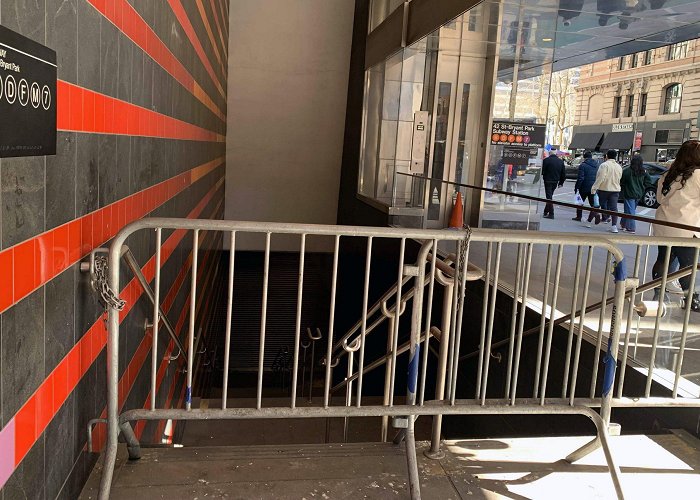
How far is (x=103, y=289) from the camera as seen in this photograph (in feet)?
8.05

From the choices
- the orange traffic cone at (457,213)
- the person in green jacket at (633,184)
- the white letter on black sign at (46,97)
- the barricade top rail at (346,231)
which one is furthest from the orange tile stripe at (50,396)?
the person in green jacket at (633,184)

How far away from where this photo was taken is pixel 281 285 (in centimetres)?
1488

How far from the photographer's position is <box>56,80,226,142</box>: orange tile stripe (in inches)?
85.8

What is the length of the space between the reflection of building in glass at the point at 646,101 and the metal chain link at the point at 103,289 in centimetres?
1331

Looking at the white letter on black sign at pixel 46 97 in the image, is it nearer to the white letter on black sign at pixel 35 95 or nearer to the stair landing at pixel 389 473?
the white letter on black sign at pixel 35 95

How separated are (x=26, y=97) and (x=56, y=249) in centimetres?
54

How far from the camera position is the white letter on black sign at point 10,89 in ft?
5.36

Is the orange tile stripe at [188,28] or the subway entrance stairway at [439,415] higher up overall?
the orange tile stripe at [188,28]

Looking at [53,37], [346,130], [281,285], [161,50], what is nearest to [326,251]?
[281,285]

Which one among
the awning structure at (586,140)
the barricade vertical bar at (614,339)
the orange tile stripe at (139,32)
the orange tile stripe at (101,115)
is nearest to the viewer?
the orange tile stripe at (101,115)

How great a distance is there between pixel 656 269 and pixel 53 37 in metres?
4.94

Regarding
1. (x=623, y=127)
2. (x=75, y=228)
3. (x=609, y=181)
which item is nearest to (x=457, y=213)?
(x=609, y=181)

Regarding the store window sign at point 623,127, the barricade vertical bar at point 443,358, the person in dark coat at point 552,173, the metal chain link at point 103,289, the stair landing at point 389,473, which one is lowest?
the stair landing at point 389,473

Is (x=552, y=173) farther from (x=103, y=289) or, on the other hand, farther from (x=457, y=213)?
(x=103, y=289)
